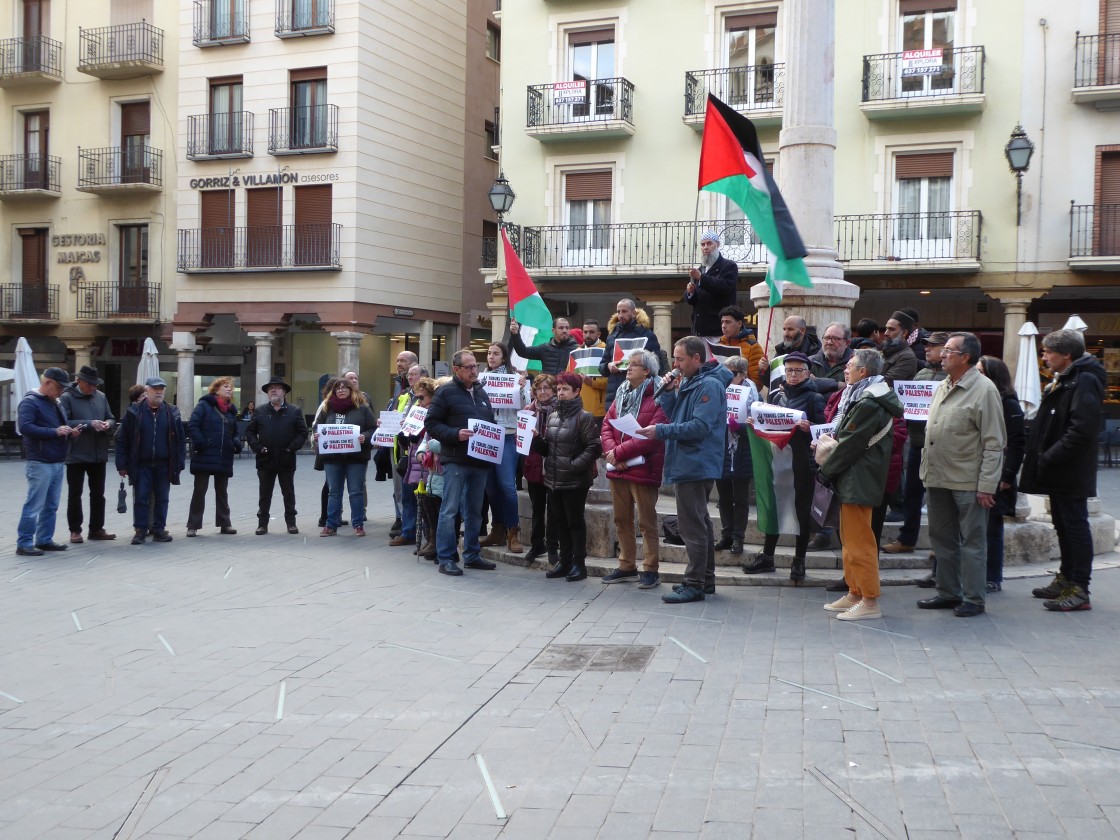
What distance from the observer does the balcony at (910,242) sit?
24.2m

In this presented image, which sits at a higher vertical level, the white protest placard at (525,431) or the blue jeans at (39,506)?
the white protest placard at (525,431)

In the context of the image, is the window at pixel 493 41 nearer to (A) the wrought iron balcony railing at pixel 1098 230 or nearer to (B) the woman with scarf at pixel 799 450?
(A) the wrought iron balcony railing at pixel 1098 230

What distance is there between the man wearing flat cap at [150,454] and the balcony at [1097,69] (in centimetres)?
2021

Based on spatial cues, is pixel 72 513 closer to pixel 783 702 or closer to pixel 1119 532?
pixel 783 702

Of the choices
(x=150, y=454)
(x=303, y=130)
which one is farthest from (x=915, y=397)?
(x=303, y=130)

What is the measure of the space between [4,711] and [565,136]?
23.1 meters

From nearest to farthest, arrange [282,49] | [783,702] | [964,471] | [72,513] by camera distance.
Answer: [783,702], [964,471], [72,513], [282,49]

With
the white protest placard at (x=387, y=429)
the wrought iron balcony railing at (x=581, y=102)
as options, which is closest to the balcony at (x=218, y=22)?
the wrought iron balcony railing at (x=581, y=102)

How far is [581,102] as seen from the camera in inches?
1064

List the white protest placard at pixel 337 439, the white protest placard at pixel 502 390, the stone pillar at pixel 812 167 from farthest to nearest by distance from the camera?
1. the white protest placard at pixel 337 439
2. the stone pillar at pixel 812 167
3. the white protest placard at pixel 502 390

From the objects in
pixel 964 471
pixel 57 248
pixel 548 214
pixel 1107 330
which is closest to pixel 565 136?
pixel 548 214

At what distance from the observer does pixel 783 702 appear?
18.6 feet

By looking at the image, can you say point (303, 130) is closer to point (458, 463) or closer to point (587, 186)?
point (587, 186)

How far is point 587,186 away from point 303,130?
8.16m
